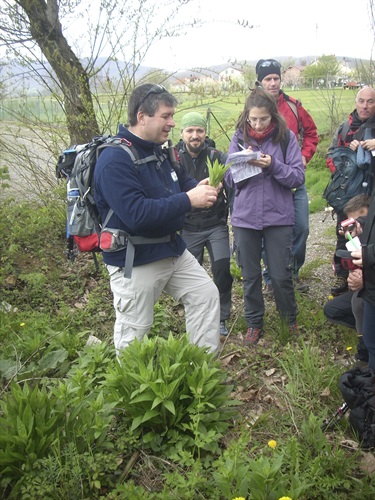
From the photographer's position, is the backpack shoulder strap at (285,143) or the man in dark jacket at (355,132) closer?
the backpack shoulder strap at (285,143)

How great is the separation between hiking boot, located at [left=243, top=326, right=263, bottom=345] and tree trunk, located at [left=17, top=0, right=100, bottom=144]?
3957 millimetres

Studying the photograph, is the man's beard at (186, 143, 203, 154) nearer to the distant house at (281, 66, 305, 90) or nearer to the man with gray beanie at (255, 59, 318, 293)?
the man with gray beanie at (255, 59, 318, 293)

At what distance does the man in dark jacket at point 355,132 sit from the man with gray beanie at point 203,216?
49.2 inches

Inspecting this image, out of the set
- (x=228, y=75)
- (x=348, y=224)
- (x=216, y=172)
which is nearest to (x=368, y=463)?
(x=348, y=224)

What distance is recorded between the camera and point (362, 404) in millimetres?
2867

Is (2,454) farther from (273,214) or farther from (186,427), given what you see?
(273,214)

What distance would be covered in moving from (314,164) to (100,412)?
1065cm

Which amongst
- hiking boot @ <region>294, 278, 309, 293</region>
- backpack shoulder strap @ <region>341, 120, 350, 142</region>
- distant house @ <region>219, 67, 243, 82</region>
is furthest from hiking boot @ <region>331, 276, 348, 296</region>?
distant house @ <region>219, 67, 243, 82</region>

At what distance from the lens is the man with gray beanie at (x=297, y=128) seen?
4996mm

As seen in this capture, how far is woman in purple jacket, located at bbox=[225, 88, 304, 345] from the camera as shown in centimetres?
411

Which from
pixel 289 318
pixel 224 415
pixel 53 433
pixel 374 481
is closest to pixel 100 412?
pixel 53 433

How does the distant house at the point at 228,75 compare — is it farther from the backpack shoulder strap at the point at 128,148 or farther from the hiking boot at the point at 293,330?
the backpack shoulder strap at the point at 128,148

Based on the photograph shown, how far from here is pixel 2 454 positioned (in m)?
2.47

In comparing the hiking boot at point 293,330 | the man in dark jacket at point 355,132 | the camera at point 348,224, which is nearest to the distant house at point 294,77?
the man in dark jacket at point 355,132
